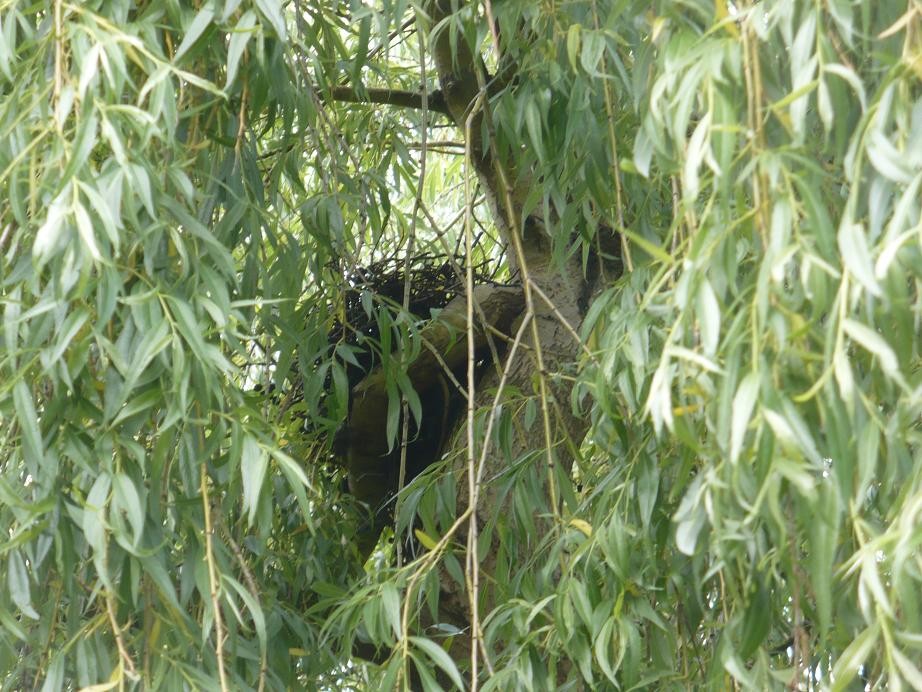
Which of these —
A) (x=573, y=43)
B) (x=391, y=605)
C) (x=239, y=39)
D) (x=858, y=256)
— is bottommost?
(x=391, y=605)

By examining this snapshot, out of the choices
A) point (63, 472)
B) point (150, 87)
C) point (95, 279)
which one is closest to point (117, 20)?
point (150, 87)

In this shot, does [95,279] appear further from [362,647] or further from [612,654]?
[362,647]

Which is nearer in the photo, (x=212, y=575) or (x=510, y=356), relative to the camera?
(x=212, y=575)

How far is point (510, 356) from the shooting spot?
1270 mm

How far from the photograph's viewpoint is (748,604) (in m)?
0.90

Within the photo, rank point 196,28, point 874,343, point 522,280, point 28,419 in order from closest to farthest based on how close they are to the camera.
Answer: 1. point 874,343
2. point 28,419
3. point 196,28
4. point 522,280

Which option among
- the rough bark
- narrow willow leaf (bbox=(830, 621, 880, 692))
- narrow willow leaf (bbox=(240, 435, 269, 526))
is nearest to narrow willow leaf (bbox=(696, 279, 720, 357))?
narrow willow leaf (bbox=(830, 621, 880, 692))

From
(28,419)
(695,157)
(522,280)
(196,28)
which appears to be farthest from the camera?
(522,280)

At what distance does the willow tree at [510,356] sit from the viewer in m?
0.81

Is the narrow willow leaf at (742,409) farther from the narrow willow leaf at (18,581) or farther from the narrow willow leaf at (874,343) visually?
the narrow willow leaf at (18,581)

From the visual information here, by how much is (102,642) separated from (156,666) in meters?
0.06

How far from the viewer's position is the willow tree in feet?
2.64

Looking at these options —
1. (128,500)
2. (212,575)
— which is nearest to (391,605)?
(212,575)

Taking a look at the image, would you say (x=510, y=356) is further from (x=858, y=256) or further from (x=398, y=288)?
(x=398, y=288)
